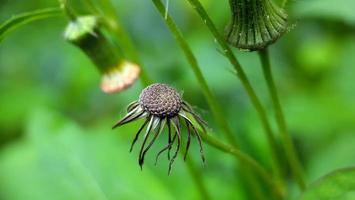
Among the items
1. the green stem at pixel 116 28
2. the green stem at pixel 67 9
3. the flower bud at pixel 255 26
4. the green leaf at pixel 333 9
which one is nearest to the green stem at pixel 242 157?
the flower bud at pixel 255 26

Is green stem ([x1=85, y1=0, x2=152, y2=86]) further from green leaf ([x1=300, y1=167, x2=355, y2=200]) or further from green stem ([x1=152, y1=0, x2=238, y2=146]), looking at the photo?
green leaf ([x1=300, y1=167, x2=355, y2=200])

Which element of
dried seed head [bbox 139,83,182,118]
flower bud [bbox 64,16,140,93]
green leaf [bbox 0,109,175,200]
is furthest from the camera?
green leaf [bbox 0,109,175,200]

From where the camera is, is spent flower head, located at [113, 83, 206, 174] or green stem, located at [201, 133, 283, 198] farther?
green stem, located at [201, 133, 283, 198]

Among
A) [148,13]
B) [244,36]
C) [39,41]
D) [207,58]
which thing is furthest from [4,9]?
[244,36]

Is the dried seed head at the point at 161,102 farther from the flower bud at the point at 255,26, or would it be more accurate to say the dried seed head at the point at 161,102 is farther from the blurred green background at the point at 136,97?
the blurred green background at the point at 136,97

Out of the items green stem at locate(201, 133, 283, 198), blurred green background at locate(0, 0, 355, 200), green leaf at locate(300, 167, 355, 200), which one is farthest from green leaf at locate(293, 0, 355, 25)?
green leaf at locate(300, 167, 355, 200)

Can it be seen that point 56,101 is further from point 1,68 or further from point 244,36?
point 244,36

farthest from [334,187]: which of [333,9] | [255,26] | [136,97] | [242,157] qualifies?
[136,97]
